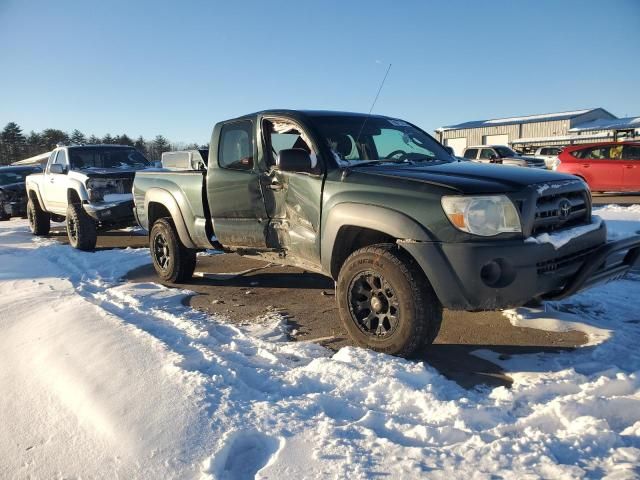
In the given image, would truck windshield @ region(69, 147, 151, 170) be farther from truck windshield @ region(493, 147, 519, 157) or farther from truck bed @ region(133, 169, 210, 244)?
truck windshield @ region(493, 147, 519, 157)

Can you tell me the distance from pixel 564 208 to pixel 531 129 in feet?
139

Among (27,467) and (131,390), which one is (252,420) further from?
(27,467)

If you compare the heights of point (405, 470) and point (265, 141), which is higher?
point (265, 141)

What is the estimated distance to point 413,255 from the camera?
320 cm

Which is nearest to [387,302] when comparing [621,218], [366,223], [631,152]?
[366,223]

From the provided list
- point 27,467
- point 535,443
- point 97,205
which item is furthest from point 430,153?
point 97,205

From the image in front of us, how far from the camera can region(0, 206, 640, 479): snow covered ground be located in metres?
2.18

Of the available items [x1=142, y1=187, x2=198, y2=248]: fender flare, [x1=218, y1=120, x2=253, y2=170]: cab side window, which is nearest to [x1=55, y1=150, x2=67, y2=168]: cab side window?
[x1=142, y1=187, x2=198, y2=248]: fender flare

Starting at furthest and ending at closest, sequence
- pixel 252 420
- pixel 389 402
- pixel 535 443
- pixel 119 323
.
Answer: pixel 119 323, pixel 389 402, pixel 252 420, pixel 535 443

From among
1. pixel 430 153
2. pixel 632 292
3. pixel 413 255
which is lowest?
pixel 632 292

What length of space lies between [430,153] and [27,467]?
12.3 feet

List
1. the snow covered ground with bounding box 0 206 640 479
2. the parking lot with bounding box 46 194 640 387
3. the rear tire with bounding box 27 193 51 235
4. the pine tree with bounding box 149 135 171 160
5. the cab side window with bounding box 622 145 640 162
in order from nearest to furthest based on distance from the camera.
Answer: the snow covered ground with bounding box 0 206 640 479, the parking lot with bounding box 46 194 640 387, the rear tire with bounding box 27 193 51 235, the cab side window with bounding box 622 145 640 162, the pine tree with bounding box 149 135 171 160

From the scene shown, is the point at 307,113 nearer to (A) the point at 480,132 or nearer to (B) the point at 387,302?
(B) the point at 387,302

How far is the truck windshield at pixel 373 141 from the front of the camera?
4168 millimetres
